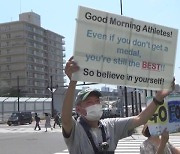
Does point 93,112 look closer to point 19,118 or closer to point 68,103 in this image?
point 68,103

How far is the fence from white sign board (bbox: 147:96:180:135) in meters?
59.3

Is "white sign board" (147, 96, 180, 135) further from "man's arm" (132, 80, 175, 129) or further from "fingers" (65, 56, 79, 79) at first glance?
"fingers" (65, 56, 79, 79)

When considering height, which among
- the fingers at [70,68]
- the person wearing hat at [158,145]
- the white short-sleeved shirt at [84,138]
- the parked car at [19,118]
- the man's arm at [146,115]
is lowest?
the parked car at [19,118]

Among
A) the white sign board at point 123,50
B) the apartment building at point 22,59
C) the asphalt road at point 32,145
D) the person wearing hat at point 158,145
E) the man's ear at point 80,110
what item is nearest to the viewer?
the man's ear at point 80,110

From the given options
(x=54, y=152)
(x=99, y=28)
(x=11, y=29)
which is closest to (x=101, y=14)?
(x=99, y=28)

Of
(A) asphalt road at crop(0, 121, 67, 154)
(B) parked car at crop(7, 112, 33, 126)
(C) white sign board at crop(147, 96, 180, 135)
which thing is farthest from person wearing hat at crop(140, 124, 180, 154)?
(B) parked car at crop(7, 112, 33, 126)

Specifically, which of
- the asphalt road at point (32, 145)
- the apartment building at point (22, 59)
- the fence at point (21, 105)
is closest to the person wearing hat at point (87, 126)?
the asphalt road at point (32, 145)

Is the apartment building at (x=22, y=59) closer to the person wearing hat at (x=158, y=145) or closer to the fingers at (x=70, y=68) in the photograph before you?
→ the person wearing hat at (x=158, y=145)

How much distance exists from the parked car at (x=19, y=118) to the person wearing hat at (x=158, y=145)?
1963 inches

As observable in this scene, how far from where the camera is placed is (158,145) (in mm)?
4453

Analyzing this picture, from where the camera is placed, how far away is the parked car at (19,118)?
5334cm

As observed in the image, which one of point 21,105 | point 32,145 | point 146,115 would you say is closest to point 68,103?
point 146,115

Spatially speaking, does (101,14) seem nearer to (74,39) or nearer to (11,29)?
(74,39)

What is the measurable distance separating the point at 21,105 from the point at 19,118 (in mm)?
13692
